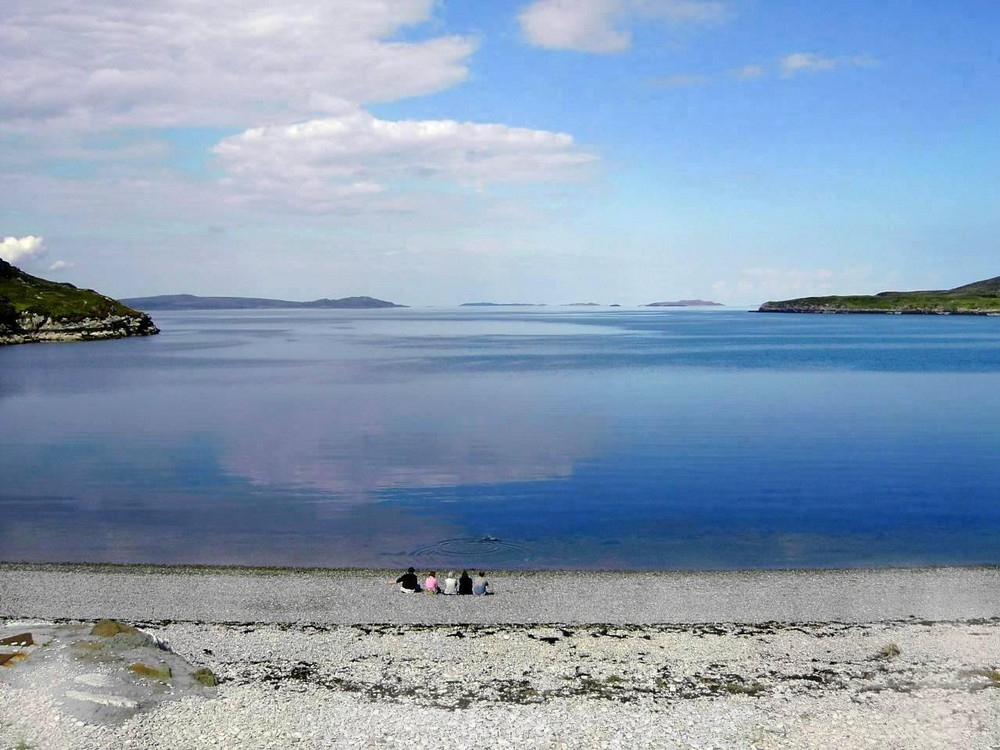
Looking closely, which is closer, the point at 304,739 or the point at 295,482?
the point at 304,739

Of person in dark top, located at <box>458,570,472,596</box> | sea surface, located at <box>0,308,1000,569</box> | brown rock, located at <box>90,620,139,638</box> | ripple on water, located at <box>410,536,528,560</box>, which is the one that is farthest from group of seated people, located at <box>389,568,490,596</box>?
brown rock, located at <box>90,620,139,638</box>

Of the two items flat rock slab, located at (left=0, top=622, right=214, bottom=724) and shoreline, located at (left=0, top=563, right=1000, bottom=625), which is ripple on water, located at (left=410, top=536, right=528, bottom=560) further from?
flat rock slab, located at (left=0, top=622, right=214, bottom=724)

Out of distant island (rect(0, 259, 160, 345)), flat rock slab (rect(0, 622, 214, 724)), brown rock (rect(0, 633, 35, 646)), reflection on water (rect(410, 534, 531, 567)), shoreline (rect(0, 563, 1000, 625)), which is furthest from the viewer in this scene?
distant island (rect(0, 259, 160, 345))

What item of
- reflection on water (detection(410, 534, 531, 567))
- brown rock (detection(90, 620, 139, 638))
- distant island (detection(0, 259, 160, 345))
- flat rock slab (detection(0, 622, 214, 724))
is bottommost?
reflection on water (detection(410, 534, 531, 567))

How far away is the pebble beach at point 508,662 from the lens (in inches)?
748

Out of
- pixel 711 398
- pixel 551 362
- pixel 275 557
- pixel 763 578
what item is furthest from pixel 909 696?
pixel 551 362

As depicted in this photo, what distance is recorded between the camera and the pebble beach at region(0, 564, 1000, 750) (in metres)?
19.0

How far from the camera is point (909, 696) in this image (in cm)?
2055

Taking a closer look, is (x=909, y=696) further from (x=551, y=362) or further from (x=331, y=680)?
(x=551, y=362)

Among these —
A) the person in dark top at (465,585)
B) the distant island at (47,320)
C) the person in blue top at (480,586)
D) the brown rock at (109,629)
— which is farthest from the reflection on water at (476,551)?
the distant island at (47,320)

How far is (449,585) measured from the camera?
27.5m

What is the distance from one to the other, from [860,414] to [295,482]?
48048mm

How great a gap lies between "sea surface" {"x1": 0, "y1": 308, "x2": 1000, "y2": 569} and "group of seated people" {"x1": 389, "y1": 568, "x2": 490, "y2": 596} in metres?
4.03

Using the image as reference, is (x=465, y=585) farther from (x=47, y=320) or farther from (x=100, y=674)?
(x=47, y=320)
